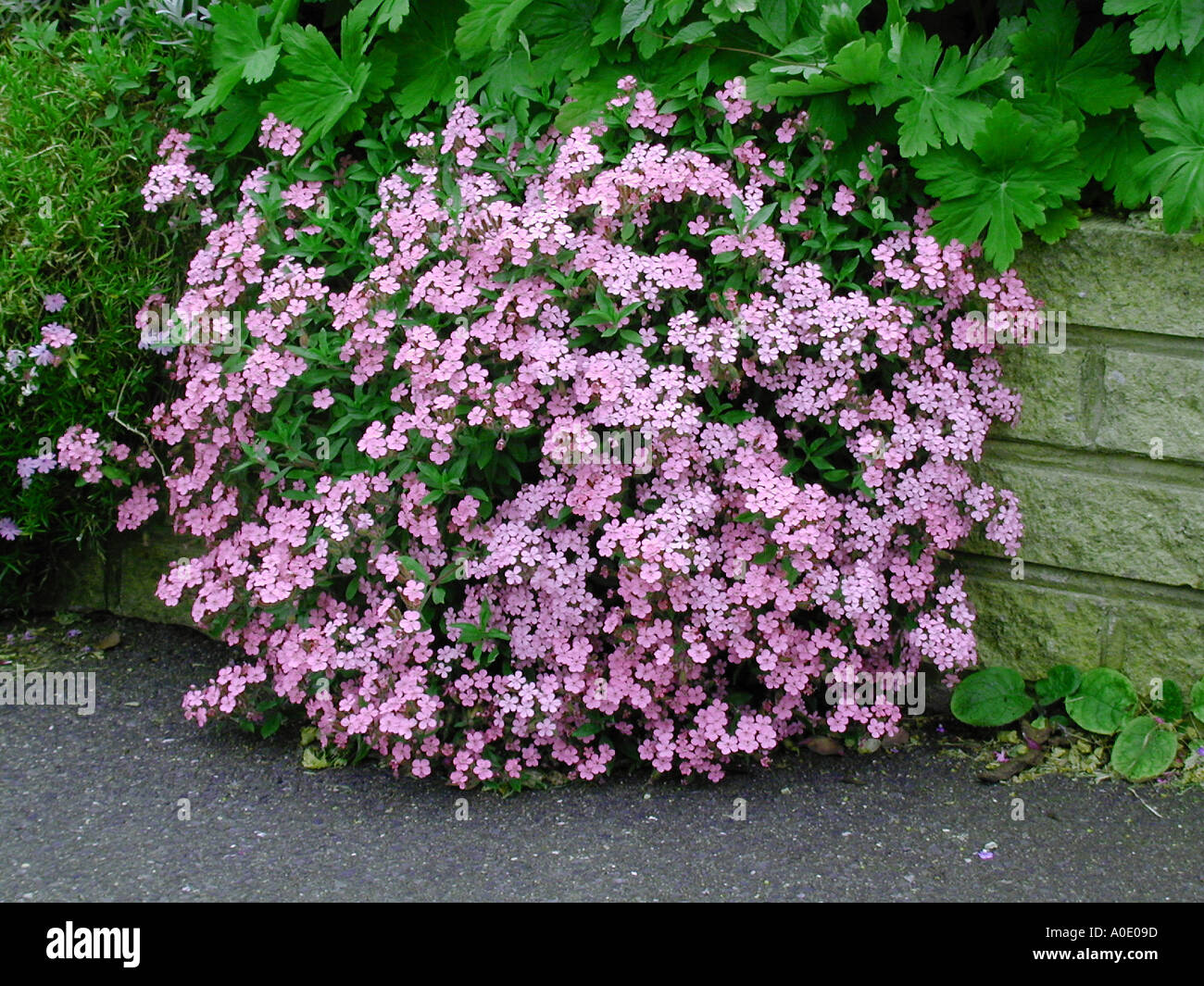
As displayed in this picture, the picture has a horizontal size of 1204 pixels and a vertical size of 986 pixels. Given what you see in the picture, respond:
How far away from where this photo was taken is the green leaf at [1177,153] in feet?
9.78

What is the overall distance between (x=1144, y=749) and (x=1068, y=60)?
1.69 metres

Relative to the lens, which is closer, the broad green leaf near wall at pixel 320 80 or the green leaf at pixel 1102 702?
the green leaf at pixel 1102 702

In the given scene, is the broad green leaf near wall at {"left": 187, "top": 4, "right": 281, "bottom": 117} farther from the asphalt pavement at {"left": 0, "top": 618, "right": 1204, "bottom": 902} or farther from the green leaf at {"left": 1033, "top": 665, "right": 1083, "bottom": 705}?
the green leaf at {"left": 1033, "top": 665, "right": 1083, "bottom": 705}

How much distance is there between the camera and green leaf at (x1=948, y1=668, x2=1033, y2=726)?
11.1 feet

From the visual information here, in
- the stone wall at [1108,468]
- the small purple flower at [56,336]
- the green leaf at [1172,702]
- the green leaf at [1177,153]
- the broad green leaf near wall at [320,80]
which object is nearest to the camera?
the green leaf at [1177,153]

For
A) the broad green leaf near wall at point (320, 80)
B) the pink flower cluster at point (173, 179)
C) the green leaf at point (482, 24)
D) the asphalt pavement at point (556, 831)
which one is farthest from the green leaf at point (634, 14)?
the asphalt pavement at point (556, 831)

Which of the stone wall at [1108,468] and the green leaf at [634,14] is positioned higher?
the green leaf at [634,14]

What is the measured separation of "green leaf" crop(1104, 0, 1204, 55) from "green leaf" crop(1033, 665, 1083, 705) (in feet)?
5.01

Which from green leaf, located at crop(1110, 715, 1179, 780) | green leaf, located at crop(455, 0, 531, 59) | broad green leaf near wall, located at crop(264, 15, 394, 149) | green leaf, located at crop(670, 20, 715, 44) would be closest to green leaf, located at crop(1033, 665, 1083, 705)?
green leaf, located at crop(1110, 715, 1179, 780)

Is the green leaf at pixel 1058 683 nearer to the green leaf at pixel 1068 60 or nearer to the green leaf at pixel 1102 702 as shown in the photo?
the green leaf at pixel 1102 702

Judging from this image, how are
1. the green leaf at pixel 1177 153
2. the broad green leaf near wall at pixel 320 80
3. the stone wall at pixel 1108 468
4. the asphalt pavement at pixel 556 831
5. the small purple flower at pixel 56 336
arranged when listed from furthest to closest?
the small purple flower at pixel 56 336 → the broad green leaf near wall at pixel 320 80 → the stone wall at pixel 1108 468 → the green leaf at pixel 1177 153 → the asphalt pavement at pixel 556 831

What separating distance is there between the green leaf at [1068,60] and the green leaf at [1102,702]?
4.62 feet

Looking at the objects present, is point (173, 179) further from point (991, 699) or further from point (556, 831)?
point (991, 699)

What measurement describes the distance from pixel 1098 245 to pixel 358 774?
223 centimetres
